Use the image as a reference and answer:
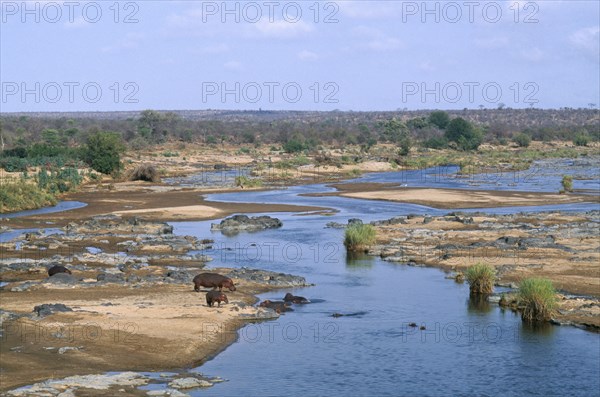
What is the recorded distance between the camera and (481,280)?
27.4 metres

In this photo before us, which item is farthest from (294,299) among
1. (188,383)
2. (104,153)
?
(104,153)

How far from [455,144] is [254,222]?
2870 inches

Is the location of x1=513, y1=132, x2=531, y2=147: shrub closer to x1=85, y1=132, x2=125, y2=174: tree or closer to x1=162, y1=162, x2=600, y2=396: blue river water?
x1=85, y1=132, x2=125, y2=174: tree

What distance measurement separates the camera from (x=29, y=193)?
53.8 metres

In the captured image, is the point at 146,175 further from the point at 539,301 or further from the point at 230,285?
the point at 539,301

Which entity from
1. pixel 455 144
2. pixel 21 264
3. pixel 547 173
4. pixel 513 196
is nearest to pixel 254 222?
pixel 21 264

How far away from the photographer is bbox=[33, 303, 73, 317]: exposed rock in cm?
2341

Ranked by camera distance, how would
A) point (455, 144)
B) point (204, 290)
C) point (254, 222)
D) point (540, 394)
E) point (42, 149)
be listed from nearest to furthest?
point (540, 394), point (204, 290), point (254, 222), point (42, 149), point (455, 144)

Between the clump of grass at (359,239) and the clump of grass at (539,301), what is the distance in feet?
39.6

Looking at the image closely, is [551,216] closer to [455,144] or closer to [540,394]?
[540,394]

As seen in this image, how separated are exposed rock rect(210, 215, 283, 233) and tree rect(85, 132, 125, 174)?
2925 cm

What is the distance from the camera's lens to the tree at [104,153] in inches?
2800

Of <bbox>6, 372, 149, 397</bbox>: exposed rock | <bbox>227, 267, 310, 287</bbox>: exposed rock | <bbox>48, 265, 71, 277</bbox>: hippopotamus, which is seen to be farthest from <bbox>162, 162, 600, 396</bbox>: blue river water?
<bbox>48, 265, 71, 277</bbox>: hippopotamus

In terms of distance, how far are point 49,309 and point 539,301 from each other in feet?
41.8
